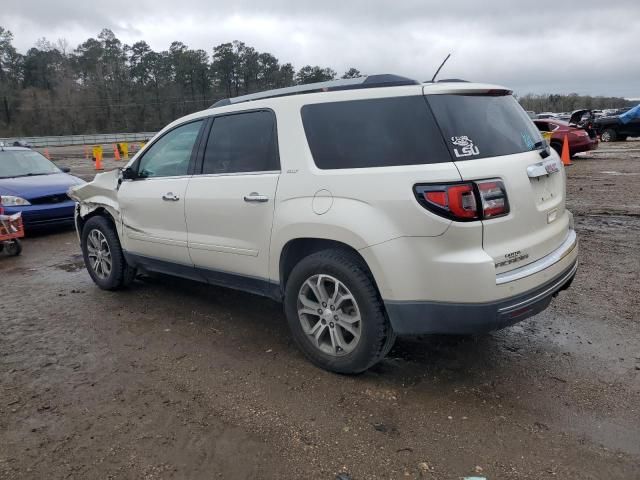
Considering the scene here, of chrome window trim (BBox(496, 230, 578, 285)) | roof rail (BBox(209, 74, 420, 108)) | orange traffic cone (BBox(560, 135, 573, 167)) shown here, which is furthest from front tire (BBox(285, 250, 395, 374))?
orange traffic cone (BBox(560, 135, 573, 167))

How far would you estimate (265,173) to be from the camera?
371cm

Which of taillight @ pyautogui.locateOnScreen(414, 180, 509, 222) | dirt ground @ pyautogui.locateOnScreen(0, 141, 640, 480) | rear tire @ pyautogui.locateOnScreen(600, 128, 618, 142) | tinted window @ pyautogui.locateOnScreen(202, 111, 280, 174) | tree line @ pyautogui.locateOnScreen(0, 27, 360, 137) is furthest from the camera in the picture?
tree line @ pyautogui.locateOnScreen(0, 27, 360, 137)

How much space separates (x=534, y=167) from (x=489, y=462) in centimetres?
177

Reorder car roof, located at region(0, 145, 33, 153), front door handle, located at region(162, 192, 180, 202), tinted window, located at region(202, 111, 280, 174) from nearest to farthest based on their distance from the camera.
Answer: tinted window, located at region(202, 111, 280, 174) < front door handle, located at region(162, 192, 180, 202) < car roof, located at region(0, 145, 33, 153)

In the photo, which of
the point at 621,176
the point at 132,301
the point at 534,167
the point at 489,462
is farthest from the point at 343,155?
the point at 621,176

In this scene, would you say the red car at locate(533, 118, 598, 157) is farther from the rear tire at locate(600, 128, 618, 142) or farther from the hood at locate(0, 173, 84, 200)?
the hood at locate(0, 173, 84, 200)

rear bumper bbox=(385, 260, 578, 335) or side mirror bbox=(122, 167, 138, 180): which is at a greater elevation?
side mirror bbox=(122, 167, 138, 180)

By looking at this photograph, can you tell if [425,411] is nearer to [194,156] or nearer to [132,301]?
[194,156]

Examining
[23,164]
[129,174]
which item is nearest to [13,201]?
[23,164]

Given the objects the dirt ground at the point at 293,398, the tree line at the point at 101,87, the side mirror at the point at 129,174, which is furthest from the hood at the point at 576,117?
the tree line at the point at 101,87

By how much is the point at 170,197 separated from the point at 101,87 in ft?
289

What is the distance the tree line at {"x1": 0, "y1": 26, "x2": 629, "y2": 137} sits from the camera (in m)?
77.7

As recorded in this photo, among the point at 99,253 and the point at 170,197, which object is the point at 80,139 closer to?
the point at 99,253

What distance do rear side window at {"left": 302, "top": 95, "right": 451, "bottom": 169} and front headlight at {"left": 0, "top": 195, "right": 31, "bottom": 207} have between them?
6749mm
